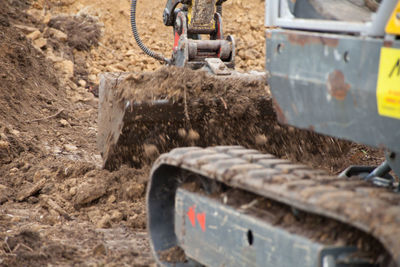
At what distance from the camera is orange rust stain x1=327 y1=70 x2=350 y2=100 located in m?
2.27

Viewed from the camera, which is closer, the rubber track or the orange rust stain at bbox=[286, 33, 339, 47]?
the rubber track

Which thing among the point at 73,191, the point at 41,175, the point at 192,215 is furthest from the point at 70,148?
the point at 192,215

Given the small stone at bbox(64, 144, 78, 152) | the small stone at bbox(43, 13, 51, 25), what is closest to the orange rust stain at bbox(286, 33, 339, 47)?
the small stone at bbox(64, 144, 78, 152)

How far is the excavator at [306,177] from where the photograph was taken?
6.82ft

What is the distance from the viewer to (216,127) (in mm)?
4625

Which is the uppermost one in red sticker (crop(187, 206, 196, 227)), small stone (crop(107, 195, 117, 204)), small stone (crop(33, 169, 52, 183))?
red sticker (crop(187, 206, 196, 227))

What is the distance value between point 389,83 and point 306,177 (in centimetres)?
56

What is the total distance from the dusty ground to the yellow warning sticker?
1.94 meters

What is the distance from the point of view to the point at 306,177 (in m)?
2.44

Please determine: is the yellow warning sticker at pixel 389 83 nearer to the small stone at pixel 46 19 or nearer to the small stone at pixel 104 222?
the small stone at pixel 104 222

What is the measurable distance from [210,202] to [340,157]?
8.48ft

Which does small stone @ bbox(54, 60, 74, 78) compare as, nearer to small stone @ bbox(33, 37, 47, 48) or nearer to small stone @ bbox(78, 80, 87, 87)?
small stone @ bbox(78, 80, 87, 87)

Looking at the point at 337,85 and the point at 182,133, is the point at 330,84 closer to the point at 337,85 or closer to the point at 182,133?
the point at 337,85

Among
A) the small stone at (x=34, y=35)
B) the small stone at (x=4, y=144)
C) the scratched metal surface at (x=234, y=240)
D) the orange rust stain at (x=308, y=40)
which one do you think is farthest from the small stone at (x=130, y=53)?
the orange rust stain at (x=308, y=40)
